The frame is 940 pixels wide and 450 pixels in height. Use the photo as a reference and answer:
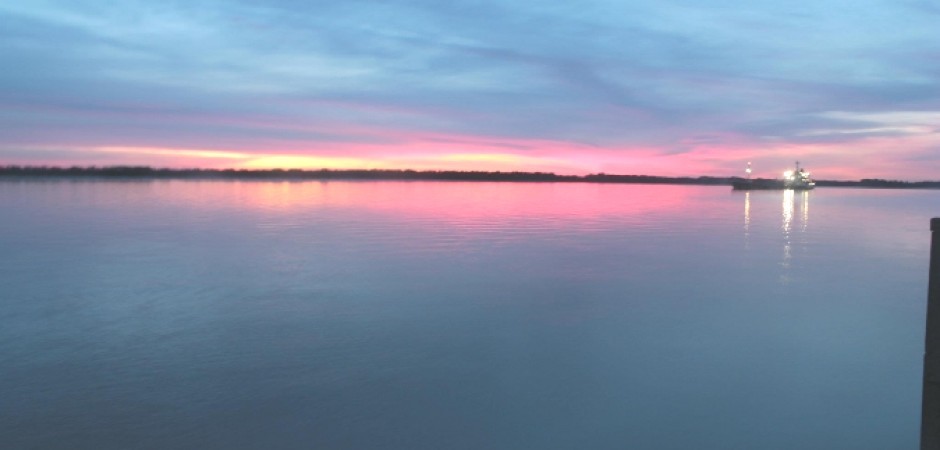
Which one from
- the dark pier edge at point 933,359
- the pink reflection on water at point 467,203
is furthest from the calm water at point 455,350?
the pink reflection on water at point 467,203

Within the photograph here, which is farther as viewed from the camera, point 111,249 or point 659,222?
point 659,222

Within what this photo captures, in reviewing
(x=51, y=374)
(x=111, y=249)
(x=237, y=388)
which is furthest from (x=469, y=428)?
(x=111, y=249)

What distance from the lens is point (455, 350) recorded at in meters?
6.02

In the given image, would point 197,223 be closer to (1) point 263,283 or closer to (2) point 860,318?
(1) point 263,283

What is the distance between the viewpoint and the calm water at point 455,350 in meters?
4.30

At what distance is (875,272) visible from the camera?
11.0 m

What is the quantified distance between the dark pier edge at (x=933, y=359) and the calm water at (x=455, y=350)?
99cm

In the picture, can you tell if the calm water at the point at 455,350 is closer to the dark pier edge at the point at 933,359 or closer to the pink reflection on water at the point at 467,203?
the dark pier edge at the point at 933,359

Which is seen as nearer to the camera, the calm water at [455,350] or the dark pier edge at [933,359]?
the dark pier edge at [933,359]

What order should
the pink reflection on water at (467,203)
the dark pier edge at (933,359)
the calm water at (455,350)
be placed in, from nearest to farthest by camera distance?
the dark pier edge at (933,359) → the calm water at (455,350) → the pink reflection on water at (467,203)

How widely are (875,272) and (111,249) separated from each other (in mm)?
13412

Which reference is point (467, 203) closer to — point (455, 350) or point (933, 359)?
point (455, 350)

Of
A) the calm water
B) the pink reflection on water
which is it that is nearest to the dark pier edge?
the calm water

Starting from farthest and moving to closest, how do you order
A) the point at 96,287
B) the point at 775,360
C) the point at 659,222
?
the point at 659,222
the point at 96,287
the point at 775,360
